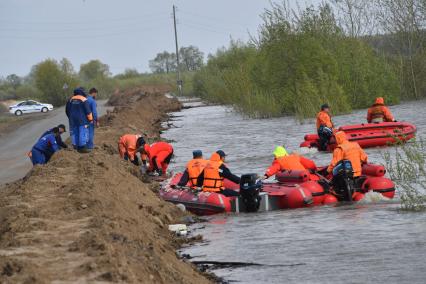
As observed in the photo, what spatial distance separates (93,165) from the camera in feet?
60.6

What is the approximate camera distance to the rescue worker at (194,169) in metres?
18.7

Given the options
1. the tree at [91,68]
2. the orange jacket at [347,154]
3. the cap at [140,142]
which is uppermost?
the tree at [91,68]

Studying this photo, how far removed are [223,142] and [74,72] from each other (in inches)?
Answer: 3196

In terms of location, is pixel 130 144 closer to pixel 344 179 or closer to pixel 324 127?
pixel 324 127

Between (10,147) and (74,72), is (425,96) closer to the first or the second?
(10,147)

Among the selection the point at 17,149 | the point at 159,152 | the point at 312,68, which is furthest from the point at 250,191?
the point at 312,68

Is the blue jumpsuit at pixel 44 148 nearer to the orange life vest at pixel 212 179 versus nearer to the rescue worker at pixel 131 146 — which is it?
the rescue worker at pixel 131 146

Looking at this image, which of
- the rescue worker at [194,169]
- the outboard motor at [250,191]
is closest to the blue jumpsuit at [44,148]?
the rescue worker at [194,169]

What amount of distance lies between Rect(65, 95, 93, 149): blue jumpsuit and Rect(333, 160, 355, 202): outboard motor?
22.9ft

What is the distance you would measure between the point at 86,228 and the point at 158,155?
38.8 feet

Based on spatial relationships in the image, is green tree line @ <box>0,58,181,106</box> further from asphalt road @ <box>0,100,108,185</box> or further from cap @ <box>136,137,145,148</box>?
cap @ <box>136,137,145,148</box>

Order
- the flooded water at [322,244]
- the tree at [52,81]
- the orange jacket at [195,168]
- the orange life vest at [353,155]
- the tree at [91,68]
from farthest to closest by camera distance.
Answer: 1. the tree at [91,68]
2. the tree at [52,81]
3. the orange jacket at [195,168]
4. the orange life vest at [353,155]
5. the flooded water at [322,244]

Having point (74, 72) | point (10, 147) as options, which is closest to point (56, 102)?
point (74, 72)

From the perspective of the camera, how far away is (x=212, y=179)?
1855 cm
